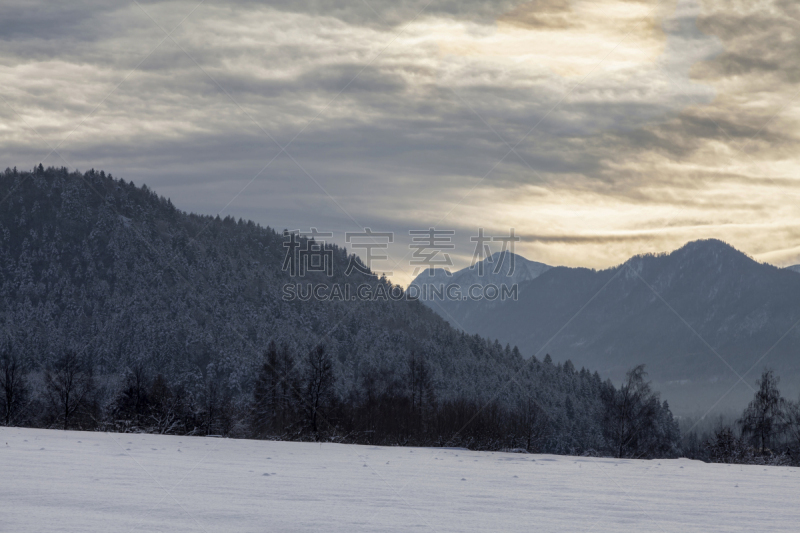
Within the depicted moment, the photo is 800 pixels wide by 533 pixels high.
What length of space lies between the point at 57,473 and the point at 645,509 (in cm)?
1081

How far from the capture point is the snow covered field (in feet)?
30.8

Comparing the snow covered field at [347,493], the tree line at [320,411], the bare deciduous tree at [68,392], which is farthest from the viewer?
the bare deciduous tree at [68,392]

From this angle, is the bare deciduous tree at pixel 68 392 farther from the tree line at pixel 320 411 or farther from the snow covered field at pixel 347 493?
the snow covered field at pixel 347 493

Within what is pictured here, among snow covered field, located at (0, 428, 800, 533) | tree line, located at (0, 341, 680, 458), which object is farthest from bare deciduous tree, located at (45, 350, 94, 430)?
snow covered field, located at (0, 428, 800, 533)

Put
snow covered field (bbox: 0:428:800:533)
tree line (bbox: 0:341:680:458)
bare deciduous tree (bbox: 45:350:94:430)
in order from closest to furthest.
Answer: snow covered field (bbox: 0:428:800:533)
tree line (bbox: 0:341:680:458)
bare deciduous tree (bbox: 45:350:94:430)

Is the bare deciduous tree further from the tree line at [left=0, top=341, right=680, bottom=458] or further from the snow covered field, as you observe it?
the snow covered field

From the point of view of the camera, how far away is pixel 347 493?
12266mm

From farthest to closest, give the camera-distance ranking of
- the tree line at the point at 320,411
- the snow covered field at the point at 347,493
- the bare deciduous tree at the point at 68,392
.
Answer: the bare deciduous tree at the point at 68,392 → the tree line at the point at 320,411 → the snow covered field at the point at 347,493

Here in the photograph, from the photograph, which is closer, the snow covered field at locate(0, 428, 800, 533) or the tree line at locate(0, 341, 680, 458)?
the snow covered field at locate(0, 428, 800, 533)

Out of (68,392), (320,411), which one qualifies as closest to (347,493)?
(320,411)

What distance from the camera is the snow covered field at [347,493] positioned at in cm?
939

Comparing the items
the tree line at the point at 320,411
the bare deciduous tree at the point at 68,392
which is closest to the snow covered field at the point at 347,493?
the tree line at the point at 320,411

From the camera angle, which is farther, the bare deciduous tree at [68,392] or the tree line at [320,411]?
the bare deciduous tree at [68,392]

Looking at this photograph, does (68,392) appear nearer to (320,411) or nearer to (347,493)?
(320,411)
